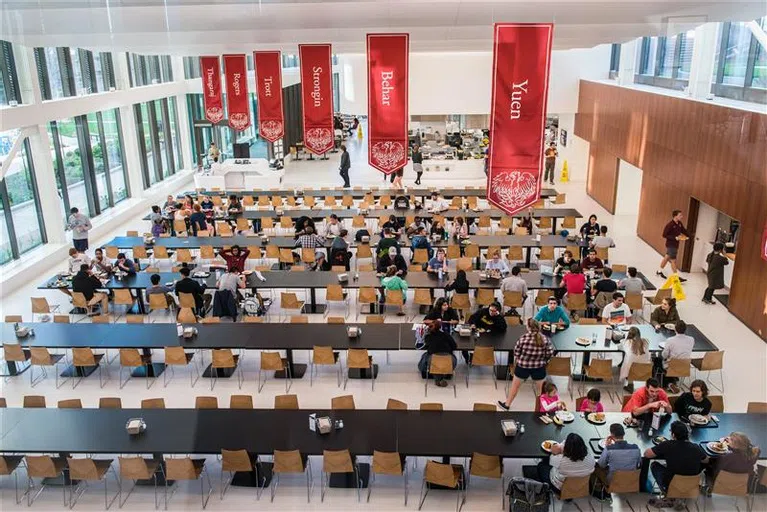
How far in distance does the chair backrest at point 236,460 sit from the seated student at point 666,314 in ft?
22.7

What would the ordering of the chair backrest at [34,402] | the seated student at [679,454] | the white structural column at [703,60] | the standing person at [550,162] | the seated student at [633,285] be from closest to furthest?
the seated student at [679,454] < the chair backrest at [34,402] < the seated student at [633,285] < the white structural column at [703,60] < the standing person at [550,162]

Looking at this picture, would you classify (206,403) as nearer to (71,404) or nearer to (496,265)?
(71,404)

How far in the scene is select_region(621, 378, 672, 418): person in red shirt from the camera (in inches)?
303

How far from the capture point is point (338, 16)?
10734mm

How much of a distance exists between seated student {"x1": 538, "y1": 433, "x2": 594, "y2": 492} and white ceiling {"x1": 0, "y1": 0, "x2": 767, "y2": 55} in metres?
6.57

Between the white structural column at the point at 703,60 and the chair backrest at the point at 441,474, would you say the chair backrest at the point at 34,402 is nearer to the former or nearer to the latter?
the chair backrest at the point at 441,474

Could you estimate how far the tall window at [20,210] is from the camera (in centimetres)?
1545

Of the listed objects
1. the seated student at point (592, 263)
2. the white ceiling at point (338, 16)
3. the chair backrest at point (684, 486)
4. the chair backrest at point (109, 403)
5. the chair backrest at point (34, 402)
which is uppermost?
the white ceiling at point (338, 16)

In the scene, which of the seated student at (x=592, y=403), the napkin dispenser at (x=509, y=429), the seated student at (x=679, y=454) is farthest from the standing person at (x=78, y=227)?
the seated student at (x=679, y=454)

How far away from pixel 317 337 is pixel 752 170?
8.89 meters

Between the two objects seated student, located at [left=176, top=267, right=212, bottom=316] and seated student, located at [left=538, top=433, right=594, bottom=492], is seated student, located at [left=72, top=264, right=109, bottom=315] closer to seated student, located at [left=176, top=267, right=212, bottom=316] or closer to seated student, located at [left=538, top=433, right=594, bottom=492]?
seated student, located at [left=176, top=267, right=212, bottom=316]

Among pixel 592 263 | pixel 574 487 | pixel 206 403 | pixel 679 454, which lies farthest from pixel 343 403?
pixel 592 263

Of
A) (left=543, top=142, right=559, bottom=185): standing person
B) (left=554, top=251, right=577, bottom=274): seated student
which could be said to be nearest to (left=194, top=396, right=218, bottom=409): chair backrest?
(left=554, top=251, right=577, bottom=274): seated student

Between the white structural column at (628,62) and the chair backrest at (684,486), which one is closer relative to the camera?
the chair backrest at (684,486)
